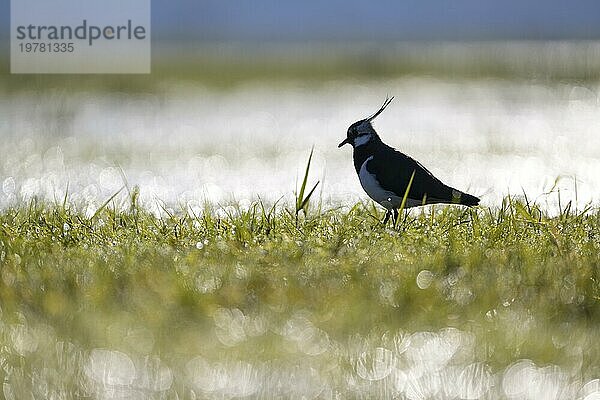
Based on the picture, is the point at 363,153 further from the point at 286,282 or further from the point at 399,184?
the point at 286,282

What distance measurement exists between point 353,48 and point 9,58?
20.8 feet

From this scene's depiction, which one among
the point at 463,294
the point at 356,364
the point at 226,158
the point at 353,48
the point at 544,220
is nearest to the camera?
the point at 356,364

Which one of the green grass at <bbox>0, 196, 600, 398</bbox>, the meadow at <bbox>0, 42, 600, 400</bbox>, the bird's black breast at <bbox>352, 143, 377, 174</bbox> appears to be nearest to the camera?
the meadow at <bbox>0, 42, 600, 400</bbox>

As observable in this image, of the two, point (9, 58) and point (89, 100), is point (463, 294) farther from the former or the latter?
point (9, 58)

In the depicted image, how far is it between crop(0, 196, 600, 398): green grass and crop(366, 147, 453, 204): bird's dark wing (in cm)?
16

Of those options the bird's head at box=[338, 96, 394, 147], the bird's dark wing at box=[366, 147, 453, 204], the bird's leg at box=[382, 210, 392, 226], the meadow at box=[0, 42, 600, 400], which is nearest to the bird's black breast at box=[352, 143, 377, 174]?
the bird's head at box=[338, 96, 394, 147]

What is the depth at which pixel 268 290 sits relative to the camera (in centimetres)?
520

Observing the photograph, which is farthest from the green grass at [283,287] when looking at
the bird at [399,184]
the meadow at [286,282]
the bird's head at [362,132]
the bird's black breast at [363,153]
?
the bird's head at [362,132]

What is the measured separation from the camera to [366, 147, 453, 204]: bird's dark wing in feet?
21.2

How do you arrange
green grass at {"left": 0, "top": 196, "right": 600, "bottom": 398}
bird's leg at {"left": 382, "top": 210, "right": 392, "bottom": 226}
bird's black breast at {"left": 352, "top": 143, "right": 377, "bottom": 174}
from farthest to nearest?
bird's black breast at {"left": 352, "top": 143, "right": 377, "bottom": 174} < bird's leg at {"left": 382, "top": 210, "right": 392, "bottom": 226} < green grass at {"left": 0, "top": 196, "right": 600, "bottom": 398}

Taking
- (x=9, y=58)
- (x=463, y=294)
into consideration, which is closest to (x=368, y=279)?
(x=463, y=294)

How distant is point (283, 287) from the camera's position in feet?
17.1

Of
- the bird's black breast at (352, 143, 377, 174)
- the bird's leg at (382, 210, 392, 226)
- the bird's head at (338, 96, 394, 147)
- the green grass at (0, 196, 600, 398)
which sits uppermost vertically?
the bird's head at (338, 96, 394, 147)

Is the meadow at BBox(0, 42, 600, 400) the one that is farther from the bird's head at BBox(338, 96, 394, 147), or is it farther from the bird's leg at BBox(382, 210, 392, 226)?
the bird's head at BBox(338, 96, 394, 147)
